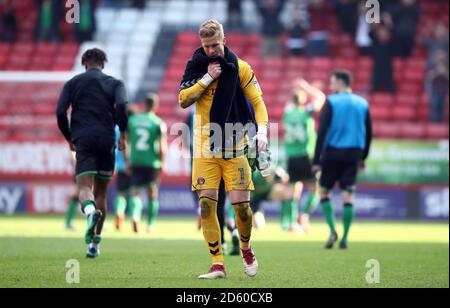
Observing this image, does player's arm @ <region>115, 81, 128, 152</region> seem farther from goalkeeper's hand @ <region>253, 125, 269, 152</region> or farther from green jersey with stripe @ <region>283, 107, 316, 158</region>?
green jersey with stripe @ <region>283, 107, 316, 158</region>

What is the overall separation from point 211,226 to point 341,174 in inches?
216

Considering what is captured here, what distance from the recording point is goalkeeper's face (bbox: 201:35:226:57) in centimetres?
899

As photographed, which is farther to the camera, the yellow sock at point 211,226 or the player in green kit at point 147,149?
the player in green kit at point 147,149

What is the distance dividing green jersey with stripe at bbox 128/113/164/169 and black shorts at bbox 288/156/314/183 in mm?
2516

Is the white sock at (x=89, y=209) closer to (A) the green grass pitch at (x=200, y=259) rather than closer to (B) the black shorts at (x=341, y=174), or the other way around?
(A) the green grass pitch at (x=200, y=259)

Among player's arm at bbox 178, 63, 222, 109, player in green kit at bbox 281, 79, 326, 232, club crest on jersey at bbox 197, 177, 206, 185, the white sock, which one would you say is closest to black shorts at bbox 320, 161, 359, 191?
player in green kit at bbox 281, 79, 326, 232

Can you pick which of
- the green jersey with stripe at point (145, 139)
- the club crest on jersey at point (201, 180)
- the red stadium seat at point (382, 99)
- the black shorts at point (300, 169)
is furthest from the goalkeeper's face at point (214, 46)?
the red stadium seat at point (382, 99)

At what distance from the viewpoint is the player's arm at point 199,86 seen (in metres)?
9.01

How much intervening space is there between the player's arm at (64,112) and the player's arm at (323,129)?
13.7 feet

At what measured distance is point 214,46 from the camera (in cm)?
904

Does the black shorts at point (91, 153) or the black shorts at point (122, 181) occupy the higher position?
the black shorts at point (91, 153)

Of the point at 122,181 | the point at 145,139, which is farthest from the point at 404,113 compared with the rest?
the point at 145,139

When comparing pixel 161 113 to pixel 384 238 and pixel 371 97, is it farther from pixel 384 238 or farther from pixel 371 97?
pixel 384 238
